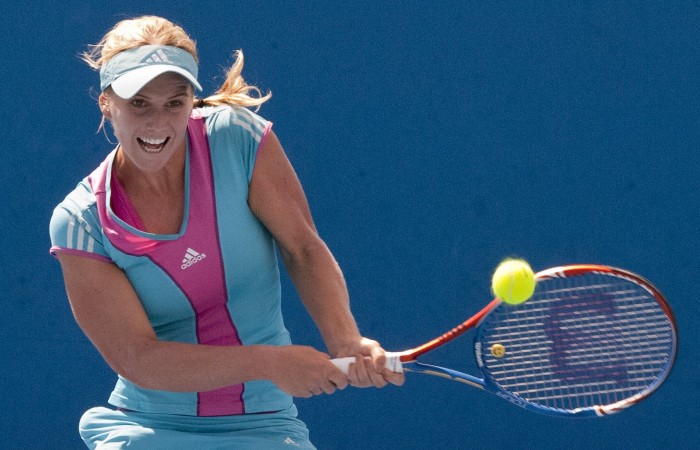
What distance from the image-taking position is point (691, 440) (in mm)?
3785

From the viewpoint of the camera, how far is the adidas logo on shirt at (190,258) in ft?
7.75

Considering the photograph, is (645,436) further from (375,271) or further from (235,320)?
(235,320)

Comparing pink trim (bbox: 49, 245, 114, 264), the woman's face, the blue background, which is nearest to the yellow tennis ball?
the woman's face

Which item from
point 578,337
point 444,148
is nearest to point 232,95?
point 578,337

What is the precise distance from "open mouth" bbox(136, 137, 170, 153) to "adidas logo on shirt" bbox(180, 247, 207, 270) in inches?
8.4

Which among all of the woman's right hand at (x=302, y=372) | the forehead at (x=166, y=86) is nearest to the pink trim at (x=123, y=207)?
the forehead at (x=166, y=86)

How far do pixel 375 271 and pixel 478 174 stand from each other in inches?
18.3

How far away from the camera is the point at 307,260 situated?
8.30ft

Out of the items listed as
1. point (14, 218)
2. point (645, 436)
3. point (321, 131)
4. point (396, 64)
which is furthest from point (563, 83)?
point (14, 218)

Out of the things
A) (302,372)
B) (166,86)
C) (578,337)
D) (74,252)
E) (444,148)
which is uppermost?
(444,148)

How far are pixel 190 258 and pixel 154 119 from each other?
0.97ft

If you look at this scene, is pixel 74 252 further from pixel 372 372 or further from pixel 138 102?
pixel 372 372

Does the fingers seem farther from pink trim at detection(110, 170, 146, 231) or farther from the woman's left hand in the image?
pink trim at detection(110, 170, 146, 231)

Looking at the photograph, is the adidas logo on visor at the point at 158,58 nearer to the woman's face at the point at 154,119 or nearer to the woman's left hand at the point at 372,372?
the woman's face at the point at 154,119
